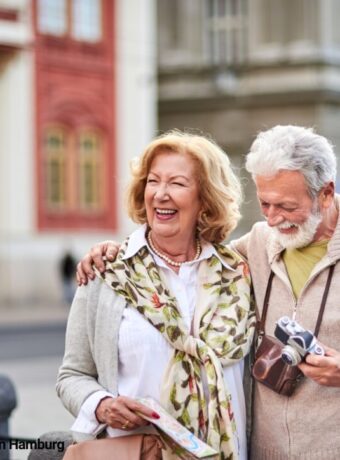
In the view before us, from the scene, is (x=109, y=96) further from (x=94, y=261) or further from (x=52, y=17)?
(x=94, y=261)

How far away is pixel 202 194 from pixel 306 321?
1.74 ft

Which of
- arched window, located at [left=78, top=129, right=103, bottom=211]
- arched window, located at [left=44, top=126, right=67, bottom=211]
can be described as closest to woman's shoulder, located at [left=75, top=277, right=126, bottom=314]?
arched window, located at [left=44, top=126, right=67, bottom=211]

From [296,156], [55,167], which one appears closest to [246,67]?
[55,167]

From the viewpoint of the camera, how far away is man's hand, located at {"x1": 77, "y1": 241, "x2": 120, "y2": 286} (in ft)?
12.6

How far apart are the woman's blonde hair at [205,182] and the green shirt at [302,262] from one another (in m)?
0.24

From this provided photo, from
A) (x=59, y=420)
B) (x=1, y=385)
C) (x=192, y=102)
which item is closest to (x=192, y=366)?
(x=1, y=385)

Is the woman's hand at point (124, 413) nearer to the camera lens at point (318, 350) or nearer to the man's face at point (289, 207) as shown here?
the camera lens at point (318, 350)

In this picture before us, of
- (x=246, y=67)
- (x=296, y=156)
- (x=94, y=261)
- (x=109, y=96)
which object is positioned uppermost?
(x=246, y=67)

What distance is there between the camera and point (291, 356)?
3574 millimetres

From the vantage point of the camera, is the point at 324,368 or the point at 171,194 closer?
the point at 324,368

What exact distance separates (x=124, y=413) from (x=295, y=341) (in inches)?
21.9

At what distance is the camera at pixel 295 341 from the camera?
3.54m

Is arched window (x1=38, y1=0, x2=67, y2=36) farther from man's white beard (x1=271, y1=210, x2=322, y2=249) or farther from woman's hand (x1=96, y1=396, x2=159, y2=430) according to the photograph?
woman's hand (x1=96, y1=396, x2=159, y2=430)

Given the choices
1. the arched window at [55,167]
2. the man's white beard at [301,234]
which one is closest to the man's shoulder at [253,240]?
the man's white beard at [301,234]
